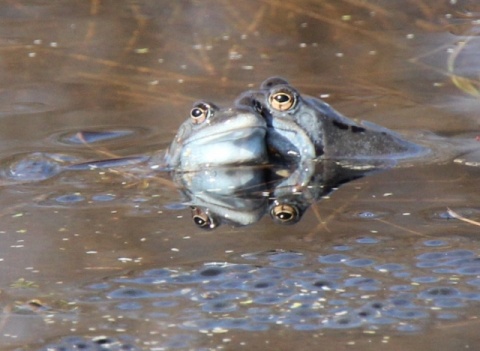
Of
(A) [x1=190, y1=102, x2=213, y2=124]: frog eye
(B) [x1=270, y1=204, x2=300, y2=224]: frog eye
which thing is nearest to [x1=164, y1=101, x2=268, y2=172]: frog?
(A) [x1=190, y1=102, x2=213, y2=124]: frog eye

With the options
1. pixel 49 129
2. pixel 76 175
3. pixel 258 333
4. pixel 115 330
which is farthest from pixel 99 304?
pixel 49 129

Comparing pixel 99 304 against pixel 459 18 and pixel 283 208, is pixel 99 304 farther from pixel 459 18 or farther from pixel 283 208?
pixel 459 18

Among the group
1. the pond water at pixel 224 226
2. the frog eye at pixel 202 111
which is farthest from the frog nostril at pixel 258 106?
the pond water at pixel 224 226

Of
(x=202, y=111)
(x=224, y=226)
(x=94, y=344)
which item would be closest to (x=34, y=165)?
(x=202, y=111)

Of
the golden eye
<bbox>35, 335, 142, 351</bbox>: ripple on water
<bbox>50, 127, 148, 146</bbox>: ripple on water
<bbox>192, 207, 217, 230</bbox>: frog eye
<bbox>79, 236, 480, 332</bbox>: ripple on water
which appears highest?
<bbox>50, 127, 148, 146</bbox>: ripple on water

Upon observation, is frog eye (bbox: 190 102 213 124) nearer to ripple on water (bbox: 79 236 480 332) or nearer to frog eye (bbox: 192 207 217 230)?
frog eye (bbox: 192 207 217 230)
